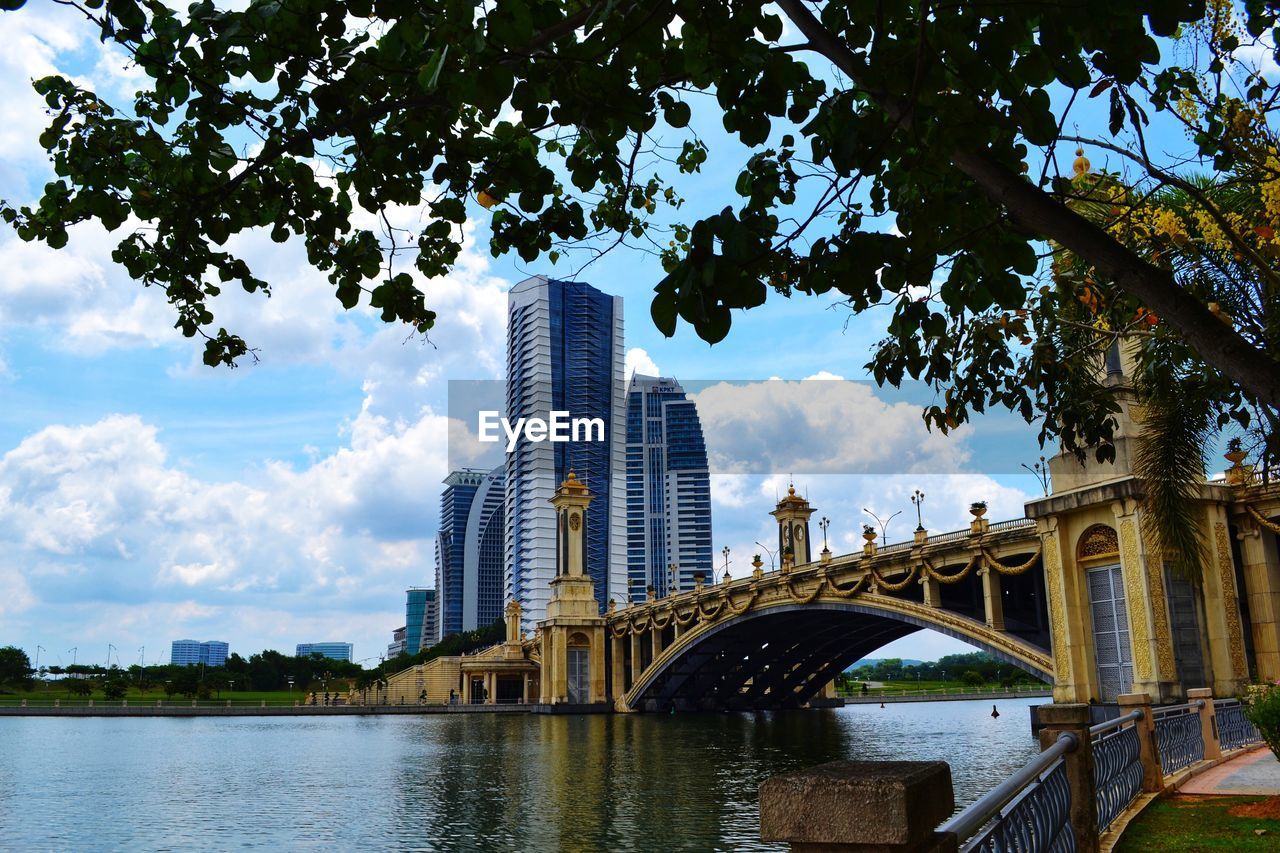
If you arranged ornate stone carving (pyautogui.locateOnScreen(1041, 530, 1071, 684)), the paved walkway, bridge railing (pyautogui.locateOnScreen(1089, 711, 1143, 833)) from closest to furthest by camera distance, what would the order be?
bridge railing (pyautogui.locateOnScreen(1089, 711, 1143, 833))
the paved walkway
ornate stone carving (pyautogui.locateOnScreen(1041, 530, 1071, 684))

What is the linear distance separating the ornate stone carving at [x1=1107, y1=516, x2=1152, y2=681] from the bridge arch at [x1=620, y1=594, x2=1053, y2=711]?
10.5 metres

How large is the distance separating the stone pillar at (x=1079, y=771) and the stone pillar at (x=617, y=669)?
2634 inches

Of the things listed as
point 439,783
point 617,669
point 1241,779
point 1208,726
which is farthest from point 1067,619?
point 617,669

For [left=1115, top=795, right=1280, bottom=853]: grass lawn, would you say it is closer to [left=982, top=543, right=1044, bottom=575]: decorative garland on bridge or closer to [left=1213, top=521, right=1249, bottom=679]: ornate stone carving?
[left=1213, top=521, right=1249, bottom=679]: ornate stone carving

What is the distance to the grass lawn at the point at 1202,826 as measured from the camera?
30.9 feet

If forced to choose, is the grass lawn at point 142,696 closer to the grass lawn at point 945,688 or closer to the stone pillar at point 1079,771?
the grass lawn at point 945,688

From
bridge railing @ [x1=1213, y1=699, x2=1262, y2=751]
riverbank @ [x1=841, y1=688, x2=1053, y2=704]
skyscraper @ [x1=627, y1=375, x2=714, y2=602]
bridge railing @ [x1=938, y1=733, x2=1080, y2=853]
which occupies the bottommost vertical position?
riverbank @ [x1=841, y1=688, x2=1053, y2=704]

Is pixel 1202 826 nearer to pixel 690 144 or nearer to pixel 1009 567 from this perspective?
pixel 690 144

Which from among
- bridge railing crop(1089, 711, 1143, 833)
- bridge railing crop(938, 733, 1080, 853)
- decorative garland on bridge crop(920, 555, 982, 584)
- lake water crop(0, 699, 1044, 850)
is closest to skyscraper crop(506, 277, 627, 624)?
lake water crop(0, 699, 1044, 850)

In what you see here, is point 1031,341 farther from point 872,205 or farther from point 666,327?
point 666,327

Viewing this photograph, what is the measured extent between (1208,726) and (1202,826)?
21.2 ft

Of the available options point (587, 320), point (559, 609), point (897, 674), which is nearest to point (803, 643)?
point (559, 609)

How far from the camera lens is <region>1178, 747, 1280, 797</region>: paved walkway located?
12.8 m

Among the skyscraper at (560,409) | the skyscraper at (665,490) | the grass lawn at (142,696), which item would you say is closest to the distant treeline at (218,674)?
the grass lawn at (142,696)
